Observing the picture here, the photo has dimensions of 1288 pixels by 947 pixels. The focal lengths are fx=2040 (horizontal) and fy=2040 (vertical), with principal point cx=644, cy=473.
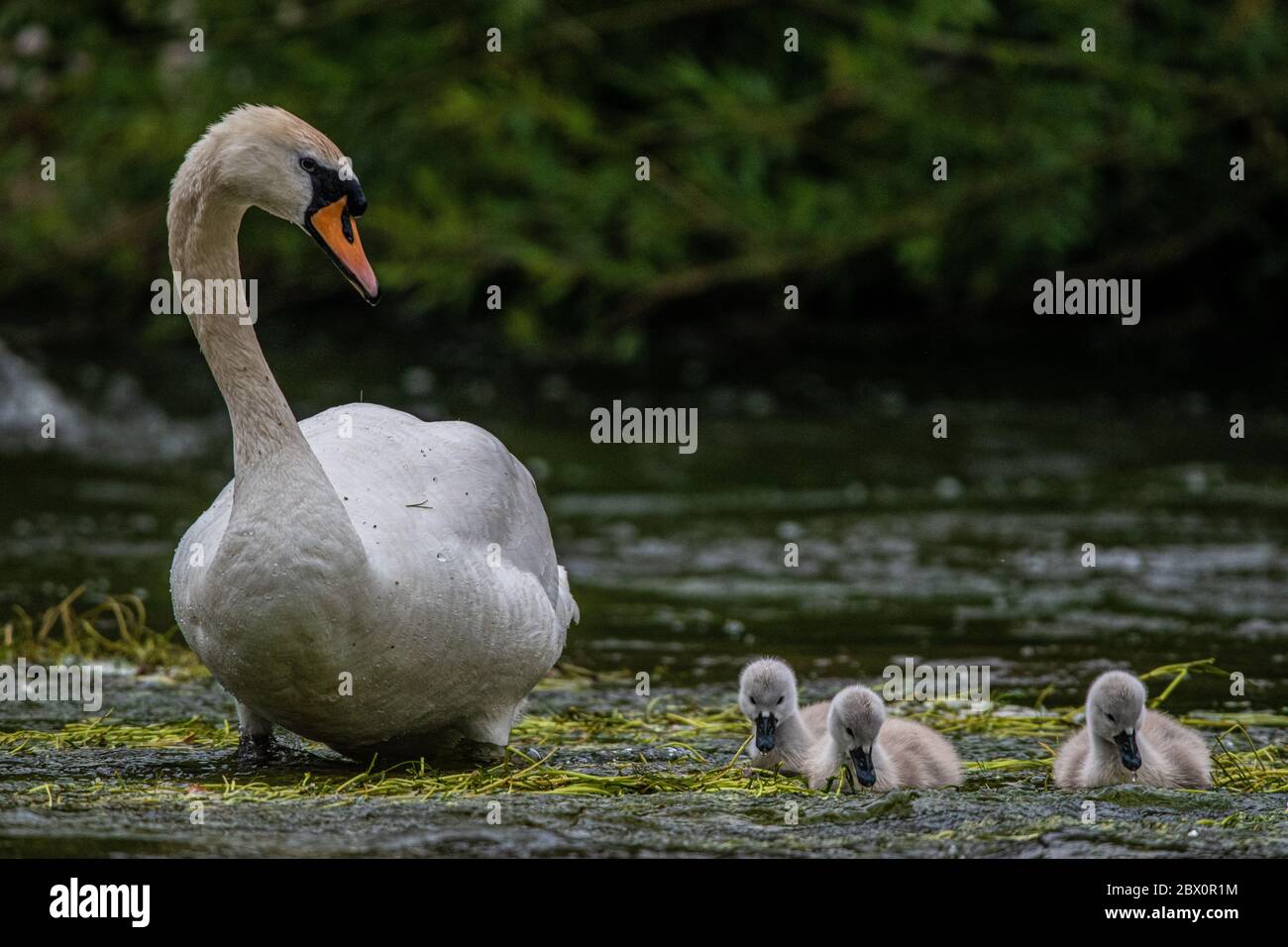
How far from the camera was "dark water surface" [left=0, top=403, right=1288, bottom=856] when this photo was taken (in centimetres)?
434

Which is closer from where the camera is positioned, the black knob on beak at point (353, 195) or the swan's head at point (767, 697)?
the black knob on beak at point (353, 195)

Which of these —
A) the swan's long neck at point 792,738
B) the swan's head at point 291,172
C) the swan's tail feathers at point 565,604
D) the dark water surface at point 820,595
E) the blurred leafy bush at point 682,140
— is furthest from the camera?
the blurred leafy bush at point 682,140

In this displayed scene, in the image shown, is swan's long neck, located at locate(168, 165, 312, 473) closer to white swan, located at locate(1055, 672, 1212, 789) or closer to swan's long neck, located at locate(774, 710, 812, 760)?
swan's long neck, located at locate(774, 710, 812, 760)

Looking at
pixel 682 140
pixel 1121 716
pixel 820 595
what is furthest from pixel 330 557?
pixel 682 140

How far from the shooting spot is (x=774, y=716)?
212 inches

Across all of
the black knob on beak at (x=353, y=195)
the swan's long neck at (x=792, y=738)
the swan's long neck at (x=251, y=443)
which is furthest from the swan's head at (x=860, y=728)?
the black knob on beak at (x=353, y=195)

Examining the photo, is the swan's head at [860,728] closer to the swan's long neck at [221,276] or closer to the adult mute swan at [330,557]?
the adult mute swan at [330,557]

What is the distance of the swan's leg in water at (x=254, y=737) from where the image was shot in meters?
5.27

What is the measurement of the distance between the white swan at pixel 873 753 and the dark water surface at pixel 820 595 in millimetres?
171

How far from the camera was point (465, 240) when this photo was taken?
13.4 m

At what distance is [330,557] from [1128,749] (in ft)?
6.78

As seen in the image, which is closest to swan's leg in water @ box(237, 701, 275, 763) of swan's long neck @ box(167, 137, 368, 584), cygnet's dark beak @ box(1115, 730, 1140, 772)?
swan's long neck @ box(167, 137, 368, 584)

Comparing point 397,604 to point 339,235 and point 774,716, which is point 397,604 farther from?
point 774,716

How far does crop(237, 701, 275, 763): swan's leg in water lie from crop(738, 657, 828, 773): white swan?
4.14ft
